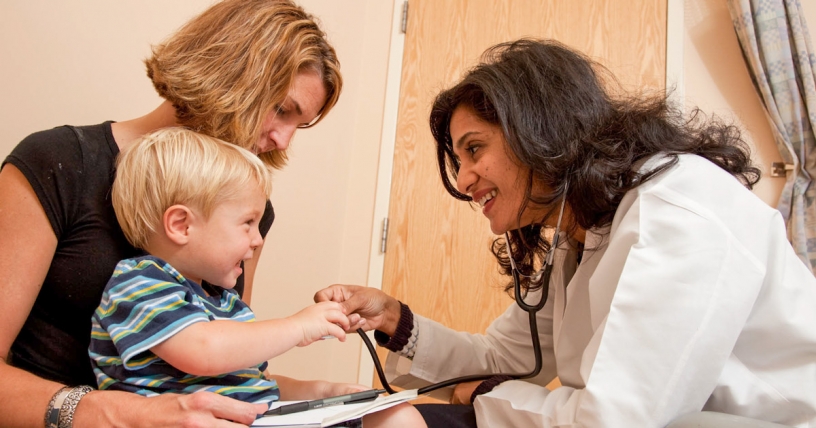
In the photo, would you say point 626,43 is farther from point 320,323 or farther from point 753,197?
point 320,323

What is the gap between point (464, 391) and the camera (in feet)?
4.26

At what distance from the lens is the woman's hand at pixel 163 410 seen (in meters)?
0.75

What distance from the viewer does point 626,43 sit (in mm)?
2123

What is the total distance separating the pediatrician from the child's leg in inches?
7.5

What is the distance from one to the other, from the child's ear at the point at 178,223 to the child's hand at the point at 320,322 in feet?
0.73

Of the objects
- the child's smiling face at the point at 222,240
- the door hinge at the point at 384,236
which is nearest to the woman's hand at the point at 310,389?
the child's smiling face at the point at 222,240

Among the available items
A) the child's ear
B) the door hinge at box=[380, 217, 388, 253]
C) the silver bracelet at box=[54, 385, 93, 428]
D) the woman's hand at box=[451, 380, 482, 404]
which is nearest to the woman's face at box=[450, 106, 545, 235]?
the woman's hand at box=[451, 380, 482, 404]

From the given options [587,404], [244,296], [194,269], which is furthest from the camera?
[244,296]

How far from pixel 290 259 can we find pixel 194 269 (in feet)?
3.51

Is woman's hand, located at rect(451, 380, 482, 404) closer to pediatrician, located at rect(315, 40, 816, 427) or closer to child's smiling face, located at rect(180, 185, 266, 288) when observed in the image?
pediatrician, located at rect(315, 40, 816, 427)

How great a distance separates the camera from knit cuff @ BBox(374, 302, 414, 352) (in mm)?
1373

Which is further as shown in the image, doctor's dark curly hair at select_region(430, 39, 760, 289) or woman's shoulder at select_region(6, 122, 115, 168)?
doctor's dark curly hair at select_region(430, 39, 760, 289)

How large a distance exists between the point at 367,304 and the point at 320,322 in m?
0.43

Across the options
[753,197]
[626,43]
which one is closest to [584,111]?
[753,197]
